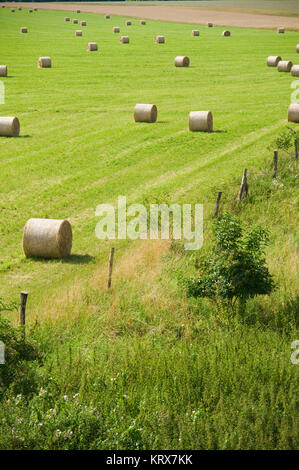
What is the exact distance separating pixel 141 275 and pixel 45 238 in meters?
3.33

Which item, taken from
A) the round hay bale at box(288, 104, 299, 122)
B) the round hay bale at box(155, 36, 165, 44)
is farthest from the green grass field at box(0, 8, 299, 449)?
the round hay bale at box(155, 36, 165, 44)

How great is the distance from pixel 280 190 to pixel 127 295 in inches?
398

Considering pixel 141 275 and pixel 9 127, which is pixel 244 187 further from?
pixel 9 127

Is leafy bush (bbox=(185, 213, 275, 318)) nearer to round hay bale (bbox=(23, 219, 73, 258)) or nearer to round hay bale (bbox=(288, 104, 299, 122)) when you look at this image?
round hay bale (bbox=(23, 219, 73, 258))

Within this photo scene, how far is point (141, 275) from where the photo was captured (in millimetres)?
18203

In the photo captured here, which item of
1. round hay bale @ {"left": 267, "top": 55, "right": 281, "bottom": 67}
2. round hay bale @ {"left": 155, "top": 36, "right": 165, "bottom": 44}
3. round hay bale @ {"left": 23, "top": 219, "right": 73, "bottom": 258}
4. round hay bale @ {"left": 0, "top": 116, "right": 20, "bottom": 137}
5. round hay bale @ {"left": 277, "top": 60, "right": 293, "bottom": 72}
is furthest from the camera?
round hay bale @ {"left": 155, "top": 36, "right": 165, "bottom": 44}

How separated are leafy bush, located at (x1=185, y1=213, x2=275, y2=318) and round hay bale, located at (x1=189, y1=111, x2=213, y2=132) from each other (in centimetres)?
1873

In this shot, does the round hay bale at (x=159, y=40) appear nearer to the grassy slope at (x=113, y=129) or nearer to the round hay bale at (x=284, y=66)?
the grassy slope at (x=113, y=129)

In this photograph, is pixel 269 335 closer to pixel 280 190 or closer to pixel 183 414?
pixel 183 414

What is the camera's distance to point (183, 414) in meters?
11.5

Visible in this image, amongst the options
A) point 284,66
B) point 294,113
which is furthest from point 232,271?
point 284,66

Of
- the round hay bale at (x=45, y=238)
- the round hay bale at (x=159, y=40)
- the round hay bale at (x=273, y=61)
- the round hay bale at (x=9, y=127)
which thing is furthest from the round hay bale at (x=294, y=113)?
the round hay bale at (x=159, y=40)

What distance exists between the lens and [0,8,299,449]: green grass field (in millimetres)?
11227

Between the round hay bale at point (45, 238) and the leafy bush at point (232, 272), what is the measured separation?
16.5ft
